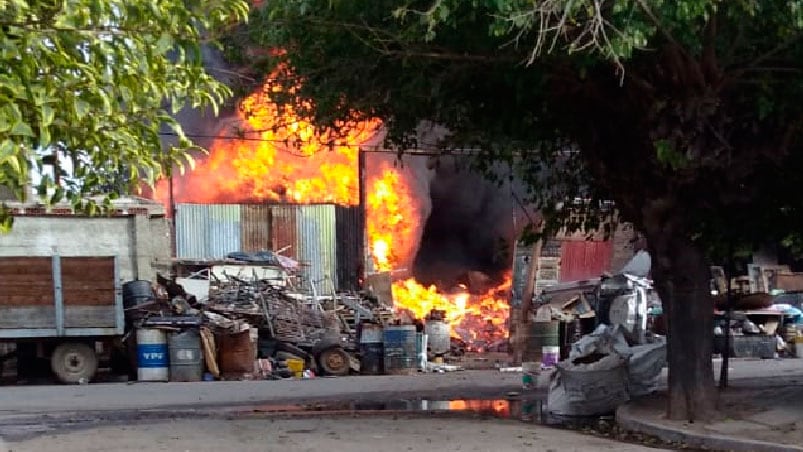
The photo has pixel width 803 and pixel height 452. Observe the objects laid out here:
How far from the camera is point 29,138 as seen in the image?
4438 millimetres

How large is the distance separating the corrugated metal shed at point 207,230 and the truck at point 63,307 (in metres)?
7.62

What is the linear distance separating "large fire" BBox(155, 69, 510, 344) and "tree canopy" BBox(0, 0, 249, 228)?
23.0 metres

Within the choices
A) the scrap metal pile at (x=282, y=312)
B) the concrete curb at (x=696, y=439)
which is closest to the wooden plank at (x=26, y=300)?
the scrap metal pile at (x=282, y=312)

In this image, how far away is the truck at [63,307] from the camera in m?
17.6

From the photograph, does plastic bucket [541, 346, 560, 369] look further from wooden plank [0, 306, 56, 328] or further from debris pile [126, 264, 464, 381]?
wooden plank [0, 306, 56, 328]

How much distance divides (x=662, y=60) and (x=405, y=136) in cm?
424

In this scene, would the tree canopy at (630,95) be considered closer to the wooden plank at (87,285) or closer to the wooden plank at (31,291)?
the wooden plank at (87,285)

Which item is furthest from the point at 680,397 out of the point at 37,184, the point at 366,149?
the point at 366,149

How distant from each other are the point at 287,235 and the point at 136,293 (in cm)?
779

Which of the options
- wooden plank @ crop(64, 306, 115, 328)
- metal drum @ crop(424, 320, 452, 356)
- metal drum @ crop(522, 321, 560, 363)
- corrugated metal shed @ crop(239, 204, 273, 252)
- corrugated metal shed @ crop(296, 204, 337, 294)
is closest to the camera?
wooden plank @ crop(64, 306, 115, 328)

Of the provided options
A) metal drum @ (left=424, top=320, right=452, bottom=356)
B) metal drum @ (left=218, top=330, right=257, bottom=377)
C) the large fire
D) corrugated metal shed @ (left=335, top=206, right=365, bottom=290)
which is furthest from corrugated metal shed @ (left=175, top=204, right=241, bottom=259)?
metal drum @ (left=218, top=330, right=257, bottom=377)

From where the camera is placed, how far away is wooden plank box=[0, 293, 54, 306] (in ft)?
57.5

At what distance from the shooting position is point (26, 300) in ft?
57.8

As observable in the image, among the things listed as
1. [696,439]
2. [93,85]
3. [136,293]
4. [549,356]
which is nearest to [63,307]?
[136,293]
